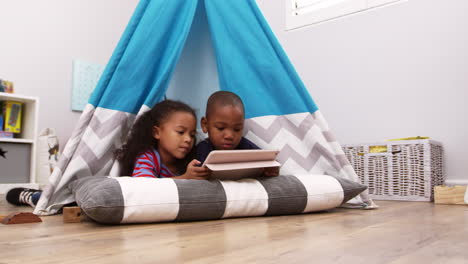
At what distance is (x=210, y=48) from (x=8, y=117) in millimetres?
1291

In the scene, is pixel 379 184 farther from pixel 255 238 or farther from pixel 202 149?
pixel 255 238

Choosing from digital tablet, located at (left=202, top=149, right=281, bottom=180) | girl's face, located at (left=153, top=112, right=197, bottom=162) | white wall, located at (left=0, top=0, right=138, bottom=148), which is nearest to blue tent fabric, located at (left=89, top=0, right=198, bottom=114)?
girl's face, located at (left=153, top=112, right=197, bottom=162)

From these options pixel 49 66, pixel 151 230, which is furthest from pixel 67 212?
pixel 49 66

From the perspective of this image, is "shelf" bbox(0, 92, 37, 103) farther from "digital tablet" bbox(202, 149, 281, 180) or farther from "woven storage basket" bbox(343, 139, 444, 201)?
"woven storage basket" bbox(343, 139, 444, 201)

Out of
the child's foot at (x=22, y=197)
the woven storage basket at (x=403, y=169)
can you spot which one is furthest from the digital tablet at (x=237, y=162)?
the woven storage basket at (x=403, y=169)

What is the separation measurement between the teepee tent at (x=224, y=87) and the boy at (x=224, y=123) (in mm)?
117

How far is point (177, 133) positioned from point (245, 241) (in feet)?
2.57

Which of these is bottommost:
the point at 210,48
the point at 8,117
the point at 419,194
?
the point at 419,194

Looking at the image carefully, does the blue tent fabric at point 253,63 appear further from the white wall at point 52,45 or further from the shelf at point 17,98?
the white wall at point 52,45

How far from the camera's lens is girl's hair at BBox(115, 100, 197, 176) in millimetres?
1377

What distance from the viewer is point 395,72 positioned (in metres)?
2.07

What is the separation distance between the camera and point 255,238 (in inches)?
29.1

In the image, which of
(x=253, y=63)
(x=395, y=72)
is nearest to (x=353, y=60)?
(x=395, y=72)

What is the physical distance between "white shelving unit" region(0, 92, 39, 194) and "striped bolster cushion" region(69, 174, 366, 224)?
120 centimetres
